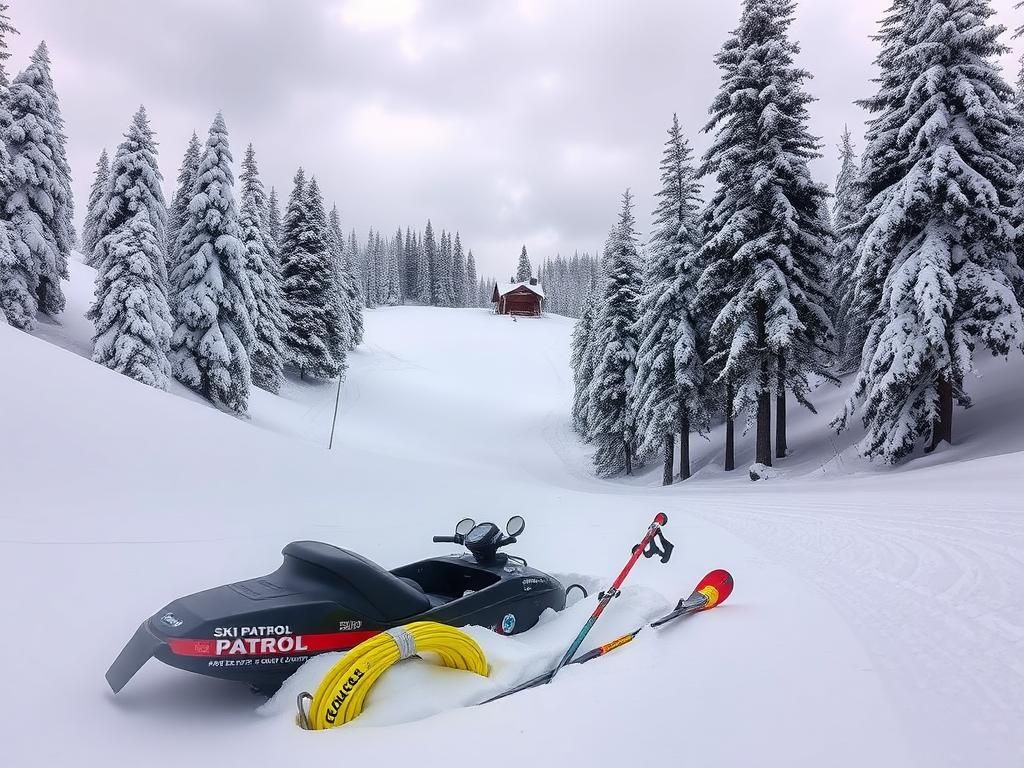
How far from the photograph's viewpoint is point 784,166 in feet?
52.9

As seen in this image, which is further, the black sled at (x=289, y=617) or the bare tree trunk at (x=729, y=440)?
the bare tree trunk at (x=729, y=440)

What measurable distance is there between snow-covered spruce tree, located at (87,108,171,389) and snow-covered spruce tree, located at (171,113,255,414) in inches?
45.7

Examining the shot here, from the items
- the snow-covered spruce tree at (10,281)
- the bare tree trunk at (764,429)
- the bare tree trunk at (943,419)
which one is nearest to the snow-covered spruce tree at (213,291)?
the snow-covered spruce tree at (10,281)

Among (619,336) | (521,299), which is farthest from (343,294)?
(521,299)

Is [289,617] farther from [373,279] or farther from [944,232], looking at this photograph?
[373,279]

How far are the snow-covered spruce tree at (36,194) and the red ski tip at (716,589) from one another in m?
28.8

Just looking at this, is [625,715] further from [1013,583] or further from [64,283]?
[64,283]

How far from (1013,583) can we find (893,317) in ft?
42.4

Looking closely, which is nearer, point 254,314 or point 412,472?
point 412,472

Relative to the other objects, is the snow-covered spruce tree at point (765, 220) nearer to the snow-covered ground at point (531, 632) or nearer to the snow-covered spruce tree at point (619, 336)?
the snow-covered ground at point (531, 632)

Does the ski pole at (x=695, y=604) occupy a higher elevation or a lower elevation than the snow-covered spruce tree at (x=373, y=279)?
lower

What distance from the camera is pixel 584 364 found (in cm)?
3250

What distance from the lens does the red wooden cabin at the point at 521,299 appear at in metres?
87.8

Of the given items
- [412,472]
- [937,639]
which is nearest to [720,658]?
[937,639]
